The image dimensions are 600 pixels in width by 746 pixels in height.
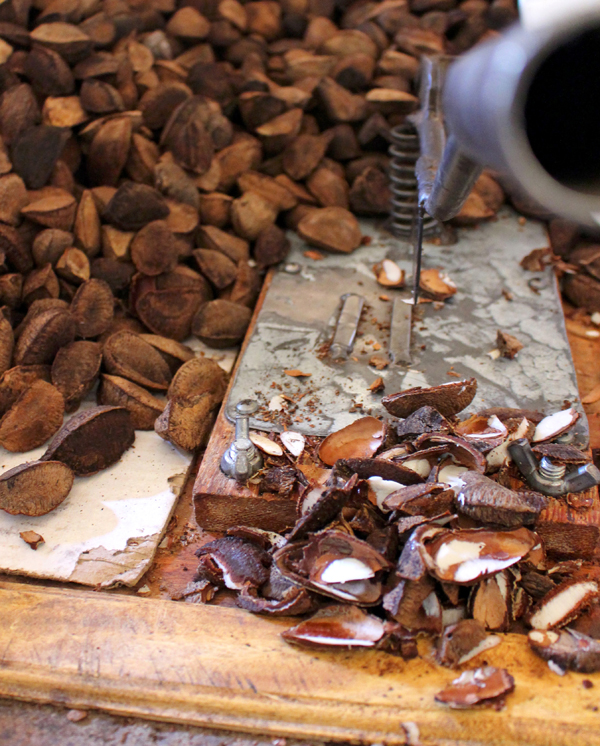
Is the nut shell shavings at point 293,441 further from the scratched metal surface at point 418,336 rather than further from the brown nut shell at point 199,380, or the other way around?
the brown nut shell at point 199,380

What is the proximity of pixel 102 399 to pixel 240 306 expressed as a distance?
0.69 m

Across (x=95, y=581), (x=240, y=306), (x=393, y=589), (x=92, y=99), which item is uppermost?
(x=92, y=99)

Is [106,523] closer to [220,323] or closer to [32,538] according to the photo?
[32,538]

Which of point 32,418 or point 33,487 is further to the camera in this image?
point 32,418

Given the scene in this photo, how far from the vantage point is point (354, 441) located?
190 cm

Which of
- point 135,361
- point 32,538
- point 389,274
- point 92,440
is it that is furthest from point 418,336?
point 32,538

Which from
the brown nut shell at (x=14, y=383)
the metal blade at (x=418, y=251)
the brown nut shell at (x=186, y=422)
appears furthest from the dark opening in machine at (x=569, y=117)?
the brown nut shell at (x=14, y=383)

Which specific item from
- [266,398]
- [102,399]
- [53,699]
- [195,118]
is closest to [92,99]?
[195,118]

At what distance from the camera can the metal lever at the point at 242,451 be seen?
1822 mm

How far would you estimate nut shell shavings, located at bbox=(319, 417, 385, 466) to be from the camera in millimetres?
1877

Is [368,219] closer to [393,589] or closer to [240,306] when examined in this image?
[240,306]

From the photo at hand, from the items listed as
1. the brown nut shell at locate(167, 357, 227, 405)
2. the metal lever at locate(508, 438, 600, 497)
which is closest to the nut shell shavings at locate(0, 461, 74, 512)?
the brown nut shell at locate(167, 357, 227, 405)

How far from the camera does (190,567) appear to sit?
6.09 ft

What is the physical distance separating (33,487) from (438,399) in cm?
120
